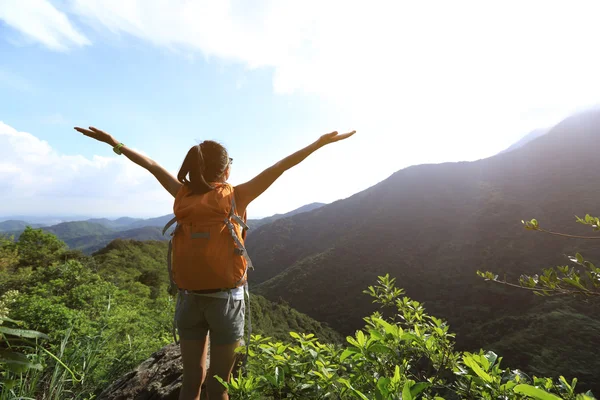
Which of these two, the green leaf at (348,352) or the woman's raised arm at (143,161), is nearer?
the green leaf at (348,352)

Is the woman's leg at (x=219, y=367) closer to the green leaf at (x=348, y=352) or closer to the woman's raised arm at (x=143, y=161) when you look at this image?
the green leaf at (x=348, y=352)

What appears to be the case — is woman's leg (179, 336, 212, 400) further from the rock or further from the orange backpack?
the rock

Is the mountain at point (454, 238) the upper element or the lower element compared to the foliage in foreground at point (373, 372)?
lower

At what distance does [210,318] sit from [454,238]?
8748cm

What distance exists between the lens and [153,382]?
3293mm

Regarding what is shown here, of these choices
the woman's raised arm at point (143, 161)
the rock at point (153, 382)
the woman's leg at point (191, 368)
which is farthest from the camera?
the rock at point (153, 382)

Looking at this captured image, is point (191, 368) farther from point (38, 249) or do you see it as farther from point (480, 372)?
point (38, 249)

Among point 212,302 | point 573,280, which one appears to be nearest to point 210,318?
point 212,302

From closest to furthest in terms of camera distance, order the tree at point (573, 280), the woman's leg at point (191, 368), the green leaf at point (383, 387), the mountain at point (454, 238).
Result: the green leaf at point (383, 387), the tree at point (573, 280), the woman's leg at point (191, 368), the mountain at point (454, 238)

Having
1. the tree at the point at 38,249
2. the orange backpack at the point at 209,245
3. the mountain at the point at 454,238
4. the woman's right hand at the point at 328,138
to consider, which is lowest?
the mountain at the point at 454,238

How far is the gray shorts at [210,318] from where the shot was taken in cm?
198

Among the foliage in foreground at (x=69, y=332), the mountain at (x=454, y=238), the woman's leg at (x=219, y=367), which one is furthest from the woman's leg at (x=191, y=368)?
the mountain at (x=454, y=238)

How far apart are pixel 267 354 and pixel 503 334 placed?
2476 inches

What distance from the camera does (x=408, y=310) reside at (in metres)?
2.78
